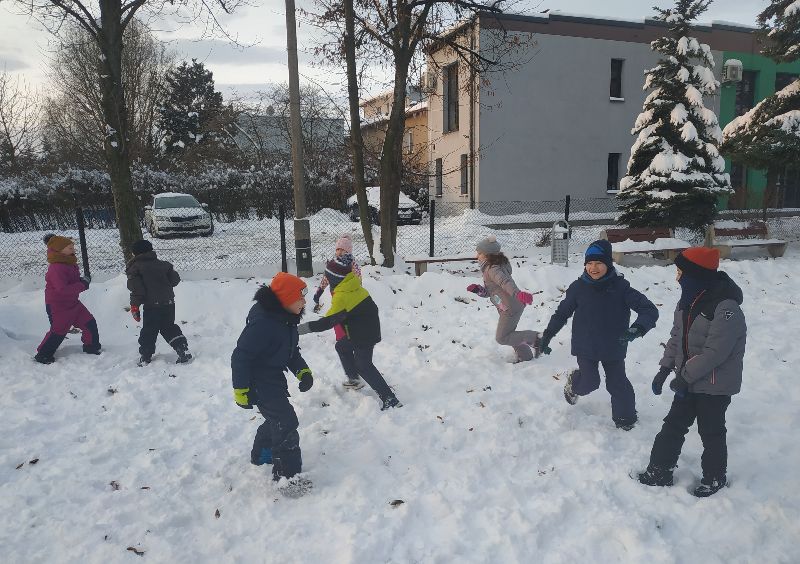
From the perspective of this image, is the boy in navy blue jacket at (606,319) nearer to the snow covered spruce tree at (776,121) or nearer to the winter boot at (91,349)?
the winter boot at (91,349)

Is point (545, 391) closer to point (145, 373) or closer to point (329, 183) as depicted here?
point (145, 373)

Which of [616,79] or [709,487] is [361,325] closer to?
[709,487]

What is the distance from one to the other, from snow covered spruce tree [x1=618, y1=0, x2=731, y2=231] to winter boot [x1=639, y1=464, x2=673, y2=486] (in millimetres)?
12896

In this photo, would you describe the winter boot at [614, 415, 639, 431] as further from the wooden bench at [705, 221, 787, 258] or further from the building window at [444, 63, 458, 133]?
the building window at [444, 63, 458, 133]

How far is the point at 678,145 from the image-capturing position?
51.1 feet

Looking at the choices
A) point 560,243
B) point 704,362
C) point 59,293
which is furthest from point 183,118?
point 704,362

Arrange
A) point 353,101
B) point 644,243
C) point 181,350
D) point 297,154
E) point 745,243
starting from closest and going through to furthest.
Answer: point 181,350
point 297,154
point 353,101
point 745,243
point 644,243

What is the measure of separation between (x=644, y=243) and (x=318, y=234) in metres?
10.9

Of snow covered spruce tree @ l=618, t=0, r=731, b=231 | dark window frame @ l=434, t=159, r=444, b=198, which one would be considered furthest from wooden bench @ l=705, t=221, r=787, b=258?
dark window frame @ l=434, t=159, r=444, b=198

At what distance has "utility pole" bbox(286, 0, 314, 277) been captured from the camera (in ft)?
30.6

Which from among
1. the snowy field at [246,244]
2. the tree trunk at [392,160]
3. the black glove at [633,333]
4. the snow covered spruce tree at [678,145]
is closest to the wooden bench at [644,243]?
the snowy field at [246,244]

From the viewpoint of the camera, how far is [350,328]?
4.90m

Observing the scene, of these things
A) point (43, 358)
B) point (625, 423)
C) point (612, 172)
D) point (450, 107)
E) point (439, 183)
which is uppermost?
point (450, 107)

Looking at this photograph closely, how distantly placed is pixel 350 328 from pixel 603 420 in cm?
238
